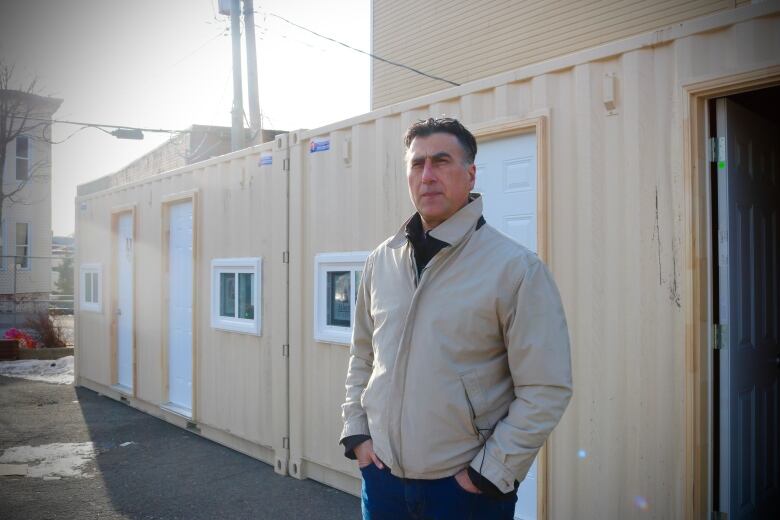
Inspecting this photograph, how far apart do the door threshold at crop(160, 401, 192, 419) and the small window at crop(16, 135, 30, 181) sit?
70.2ft

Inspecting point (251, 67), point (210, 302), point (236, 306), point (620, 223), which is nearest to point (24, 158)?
point (251, 67)

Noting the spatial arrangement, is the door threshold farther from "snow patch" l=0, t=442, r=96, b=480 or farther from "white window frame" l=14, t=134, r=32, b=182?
"white window frame" l=14, t=134, r=32, b=182

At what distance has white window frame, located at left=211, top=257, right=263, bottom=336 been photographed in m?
6.57

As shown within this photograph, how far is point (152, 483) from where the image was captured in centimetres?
585

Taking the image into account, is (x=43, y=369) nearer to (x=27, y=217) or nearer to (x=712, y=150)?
(x=712, y=150)

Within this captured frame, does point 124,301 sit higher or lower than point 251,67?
lower

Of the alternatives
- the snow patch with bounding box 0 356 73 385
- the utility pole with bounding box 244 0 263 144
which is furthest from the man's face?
the snow patch with bounding box 0 356 73 385

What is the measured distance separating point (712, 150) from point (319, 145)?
11.3ft

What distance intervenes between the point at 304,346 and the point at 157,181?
389 centimetres

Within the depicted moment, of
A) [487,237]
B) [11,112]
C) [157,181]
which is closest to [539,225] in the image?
[487,237]

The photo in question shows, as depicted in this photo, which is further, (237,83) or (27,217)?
(27,217)

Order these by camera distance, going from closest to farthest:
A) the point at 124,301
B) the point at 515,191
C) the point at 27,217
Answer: the point at 515,191 → the point at 124,301 → the point at 27,217

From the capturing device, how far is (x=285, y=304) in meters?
6.20

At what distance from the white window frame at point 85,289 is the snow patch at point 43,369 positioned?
1653mm
